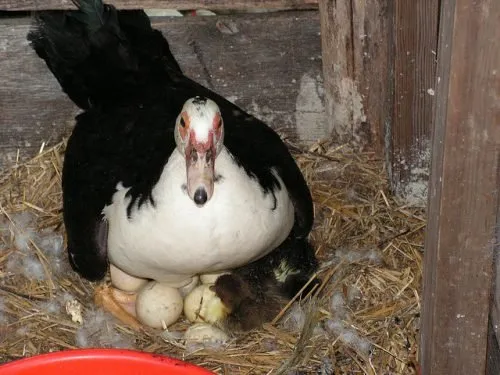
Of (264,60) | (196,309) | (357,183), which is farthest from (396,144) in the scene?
(196,309)

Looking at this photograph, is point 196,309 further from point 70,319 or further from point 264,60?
point 264,60

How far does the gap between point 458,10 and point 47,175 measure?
6.83 feet

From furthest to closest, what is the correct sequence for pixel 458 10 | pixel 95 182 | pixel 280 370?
pixel 95 182, pixel 280 370, pixel 458 10

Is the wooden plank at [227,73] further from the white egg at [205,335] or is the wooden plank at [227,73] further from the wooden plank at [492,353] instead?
the wooden plank at [492,353]

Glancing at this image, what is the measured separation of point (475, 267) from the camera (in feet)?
5.94

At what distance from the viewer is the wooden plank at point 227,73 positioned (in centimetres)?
311

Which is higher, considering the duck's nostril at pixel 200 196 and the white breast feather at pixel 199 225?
the duck's nostril at pixel 200 196

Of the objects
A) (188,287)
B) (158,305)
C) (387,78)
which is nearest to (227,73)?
(387,78)

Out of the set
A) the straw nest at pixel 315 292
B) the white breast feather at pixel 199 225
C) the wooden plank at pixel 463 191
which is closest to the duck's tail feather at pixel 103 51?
the straw nest at pixel 315 292

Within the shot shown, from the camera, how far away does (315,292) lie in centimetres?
278

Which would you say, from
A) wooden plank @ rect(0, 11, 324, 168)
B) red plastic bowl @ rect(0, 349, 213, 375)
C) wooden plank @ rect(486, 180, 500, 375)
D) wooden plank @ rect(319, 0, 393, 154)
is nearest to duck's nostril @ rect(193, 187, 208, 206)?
red plastic bowl @ rect(0, 349, 213, 375)

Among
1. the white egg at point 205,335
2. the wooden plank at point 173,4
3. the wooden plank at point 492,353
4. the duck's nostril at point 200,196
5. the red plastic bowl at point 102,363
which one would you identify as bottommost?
the white egg at point 205,335

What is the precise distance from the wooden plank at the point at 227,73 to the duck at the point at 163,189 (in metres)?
0.10

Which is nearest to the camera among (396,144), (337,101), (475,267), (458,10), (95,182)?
(458,10)
